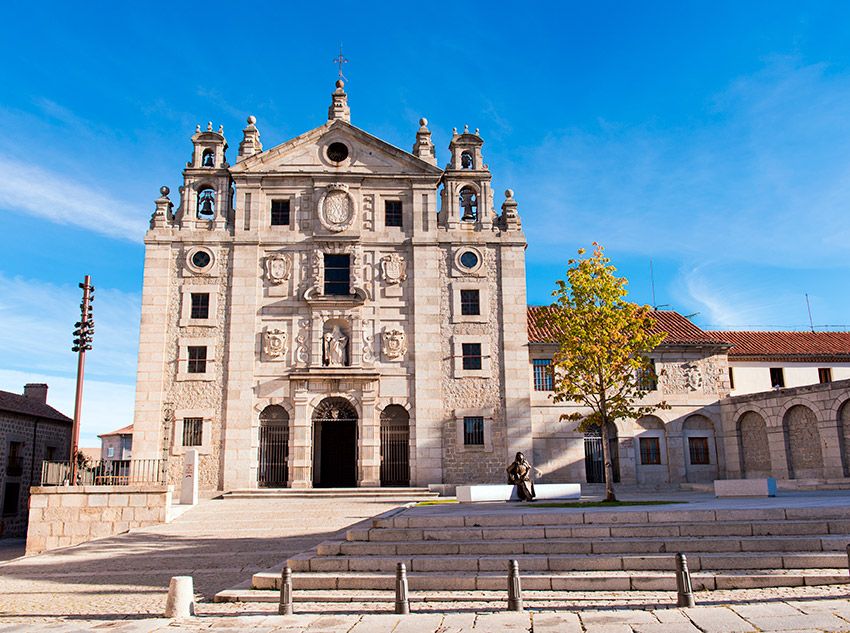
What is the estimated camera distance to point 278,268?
30922 millimetres

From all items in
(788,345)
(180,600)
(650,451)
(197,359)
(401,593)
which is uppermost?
(788,345)

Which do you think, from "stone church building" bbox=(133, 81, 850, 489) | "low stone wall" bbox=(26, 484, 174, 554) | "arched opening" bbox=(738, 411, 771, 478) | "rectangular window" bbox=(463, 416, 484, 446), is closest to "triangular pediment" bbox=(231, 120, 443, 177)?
"stone church building" bbox=(133, 81, 850, 489)

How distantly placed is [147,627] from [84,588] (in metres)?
4.64

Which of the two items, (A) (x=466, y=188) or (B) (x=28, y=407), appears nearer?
(A) (x=466, y=188)

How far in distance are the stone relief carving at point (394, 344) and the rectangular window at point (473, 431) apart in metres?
3.93

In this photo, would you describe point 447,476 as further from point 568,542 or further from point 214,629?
point 214,629

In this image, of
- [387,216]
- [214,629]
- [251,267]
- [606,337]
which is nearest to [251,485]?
[251,267]

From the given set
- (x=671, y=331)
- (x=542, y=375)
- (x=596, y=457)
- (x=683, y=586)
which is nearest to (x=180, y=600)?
(x=683, y=586)

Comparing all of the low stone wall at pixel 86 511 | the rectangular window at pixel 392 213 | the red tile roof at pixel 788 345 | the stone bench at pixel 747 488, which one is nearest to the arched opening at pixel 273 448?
the low stone wall at pixel 86 511

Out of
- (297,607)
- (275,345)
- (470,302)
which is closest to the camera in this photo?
(297,607)

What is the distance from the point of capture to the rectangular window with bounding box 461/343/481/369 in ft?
101

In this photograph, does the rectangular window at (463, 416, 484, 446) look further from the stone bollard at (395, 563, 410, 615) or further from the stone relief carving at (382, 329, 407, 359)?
the stone bollard at (395, 563, 410, 615)

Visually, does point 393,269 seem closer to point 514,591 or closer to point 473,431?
point 473,431

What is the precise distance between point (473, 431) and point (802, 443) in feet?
42.0
